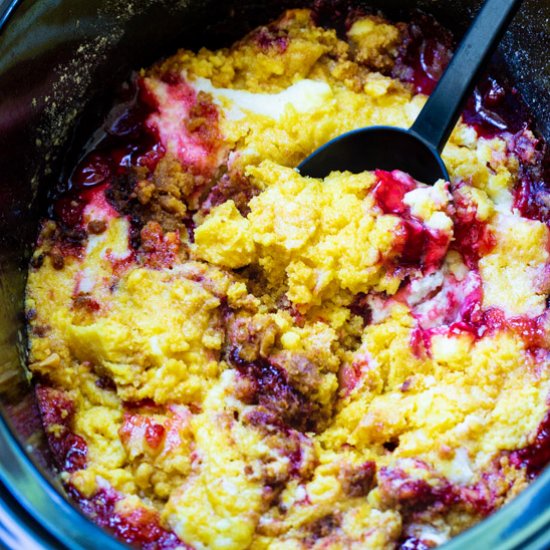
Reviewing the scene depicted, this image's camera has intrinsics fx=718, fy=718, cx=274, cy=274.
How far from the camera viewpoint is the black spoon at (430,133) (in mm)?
1818

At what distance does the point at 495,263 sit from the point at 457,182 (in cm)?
26

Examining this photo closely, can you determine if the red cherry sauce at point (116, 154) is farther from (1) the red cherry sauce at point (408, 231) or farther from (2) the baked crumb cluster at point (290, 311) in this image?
(1) the red cherry sauce at point (408, 231)

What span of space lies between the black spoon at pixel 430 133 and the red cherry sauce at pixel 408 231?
8 centimetres

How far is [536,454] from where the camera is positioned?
5.23 feet

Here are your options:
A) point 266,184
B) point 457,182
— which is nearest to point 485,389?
point 457,182

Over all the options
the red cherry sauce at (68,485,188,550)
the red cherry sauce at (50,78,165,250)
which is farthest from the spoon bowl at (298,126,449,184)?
the red cherry sauce at (68,485,188,550)

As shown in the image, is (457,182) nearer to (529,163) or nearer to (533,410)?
(529,163)

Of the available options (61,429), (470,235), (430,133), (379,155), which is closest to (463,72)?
(430,133)

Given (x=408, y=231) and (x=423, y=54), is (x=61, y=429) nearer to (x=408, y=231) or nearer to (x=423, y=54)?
(x=408, y=231)

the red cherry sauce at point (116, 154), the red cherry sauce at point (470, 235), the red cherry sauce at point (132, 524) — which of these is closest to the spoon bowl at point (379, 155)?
the red cherry sauce at point (470, 235)

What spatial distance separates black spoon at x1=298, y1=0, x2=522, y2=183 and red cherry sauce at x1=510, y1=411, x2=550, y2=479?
691 mm

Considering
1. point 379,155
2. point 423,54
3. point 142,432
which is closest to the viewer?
point 142,432

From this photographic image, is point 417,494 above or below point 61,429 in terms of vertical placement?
below

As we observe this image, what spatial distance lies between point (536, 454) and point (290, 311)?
67cm
